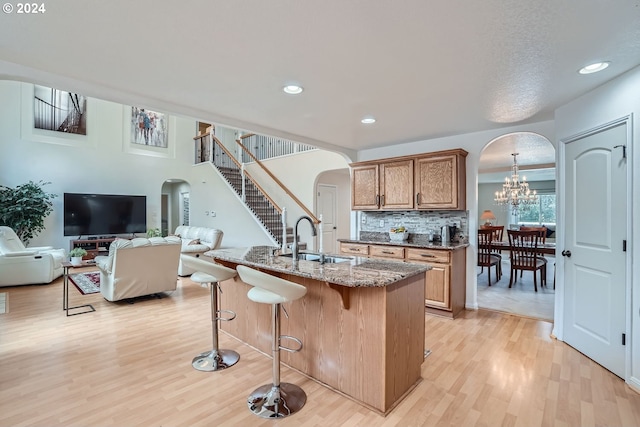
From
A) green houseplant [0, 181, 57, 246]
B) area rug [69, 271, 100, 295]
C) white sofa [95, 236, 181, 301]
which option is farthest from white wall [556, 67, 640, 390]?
green houseplant [0, 181, 57, 246]

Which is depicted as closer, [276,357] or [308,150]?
[276,357]

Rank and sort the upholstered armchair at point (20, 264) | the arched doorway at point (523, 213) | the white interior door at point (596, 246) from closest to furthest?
the white interior door at point (596, 246) < the arched doorway at point (523, 213) < the upholstered armchair at point (20, 264)

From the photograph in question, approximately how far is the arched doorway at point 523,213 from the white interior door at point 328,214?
3.60 metres

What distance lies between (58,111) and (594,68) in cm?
1021

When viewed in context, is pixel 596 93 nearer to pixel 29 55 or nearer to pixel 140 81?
pixel 140 81

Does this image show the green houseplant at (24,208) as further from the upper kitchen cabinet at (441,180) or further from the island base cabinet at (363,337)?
the upper kitchen cabinet at (441,180)

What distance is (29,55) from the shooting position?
7.23 feet

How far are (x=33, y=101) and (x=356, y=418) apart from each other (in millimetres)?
9617

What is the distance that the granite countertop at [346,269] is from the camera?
1.93m

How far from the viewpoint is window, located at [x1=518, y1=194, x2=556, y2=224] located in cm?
1064

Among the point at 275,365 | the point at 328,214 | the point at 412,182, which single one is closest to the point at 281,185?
the point at 328,214

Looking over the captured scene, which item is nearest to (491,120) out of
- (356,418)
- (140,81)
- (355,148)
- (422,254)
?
(422,254)

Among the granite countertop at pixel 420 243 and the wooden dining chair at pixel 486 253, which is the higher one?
the granite countertop at pixel 420 243

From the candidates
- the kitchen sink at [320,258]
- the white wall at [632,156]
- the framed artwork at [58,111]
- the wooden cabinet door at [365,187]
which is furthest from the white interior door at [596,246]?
the framed artwork at [58,111]
